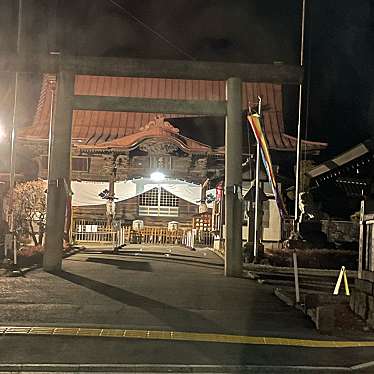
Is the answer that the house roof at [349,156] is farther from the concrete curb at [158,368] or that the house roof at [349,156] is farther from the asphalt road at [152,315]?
the concrete curb at [158,368]

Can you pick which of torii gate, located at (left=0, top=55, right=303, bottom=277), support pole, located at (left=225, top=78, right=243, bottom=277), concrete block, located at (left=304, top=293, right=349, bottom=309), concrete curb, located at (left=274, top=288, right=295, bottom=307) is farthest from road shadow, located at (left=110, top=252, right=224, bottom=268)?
concrete block, located at (left=304, top=293, right=349, bottom=309)

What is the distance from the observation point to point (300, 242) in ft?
69.2

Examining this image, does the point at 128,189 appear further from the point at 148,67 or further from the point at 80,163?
the point at 148,67

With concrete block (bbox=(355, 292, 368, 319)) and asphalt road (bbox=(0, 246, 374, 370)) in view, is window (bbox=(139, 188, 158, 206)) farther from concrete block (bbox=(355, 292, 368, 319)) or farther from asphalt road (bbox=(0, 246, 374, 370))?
concrete block (bbox=(355, 292, 368, 319))

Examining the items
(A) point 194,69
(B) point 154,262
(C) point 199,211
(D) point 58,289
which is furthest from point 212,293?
(C) point 199,211

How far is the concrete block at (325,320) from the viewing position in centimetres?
825

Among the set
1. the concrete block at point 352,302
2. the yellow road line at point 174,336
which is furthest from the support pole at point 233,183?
the yellow road line at point 174,336

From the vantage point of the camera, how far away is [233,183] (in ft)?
47.6

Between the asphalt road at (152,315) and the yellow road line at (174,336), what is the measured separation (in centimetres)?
15

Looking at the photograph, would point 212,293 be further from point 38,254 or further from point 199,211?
point 199,211

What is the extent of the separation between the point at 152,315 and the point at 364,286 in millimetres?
3088

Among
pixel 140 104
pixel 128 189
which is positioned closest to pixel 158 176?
pixel 128 189

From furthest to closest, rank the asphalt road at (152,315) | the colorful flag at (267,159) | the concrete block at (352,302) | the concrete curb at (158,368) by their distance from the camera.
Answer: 1. the colorful flag at (267,159)
2. the concrete block at (352,302)
3. the asphalt road at (152,315)
4. the concrete curb at (158,368)

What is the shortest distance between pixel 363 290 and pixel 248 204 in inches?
514
